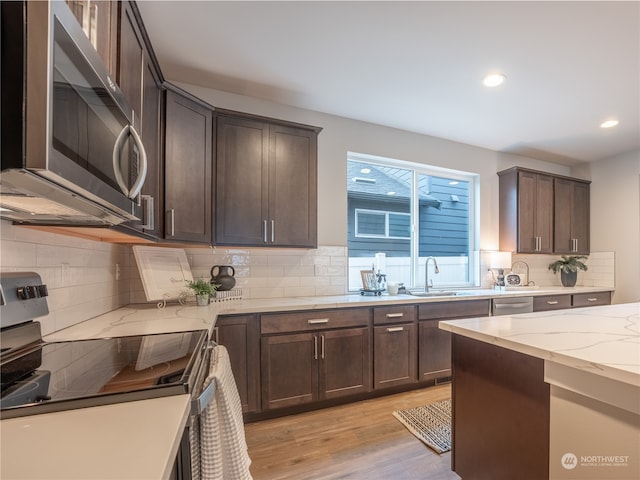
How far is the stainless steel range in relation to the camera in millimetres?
705

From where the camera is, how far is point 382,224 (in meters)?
3.41

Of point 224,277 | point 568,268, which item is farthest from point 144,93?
point 568,268

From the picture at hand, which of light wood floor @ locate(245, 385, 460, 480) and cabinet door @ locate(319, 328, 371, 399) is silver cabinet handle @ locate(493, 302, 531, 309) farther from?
cabinet door @ locate(319, 328, 371, 399)

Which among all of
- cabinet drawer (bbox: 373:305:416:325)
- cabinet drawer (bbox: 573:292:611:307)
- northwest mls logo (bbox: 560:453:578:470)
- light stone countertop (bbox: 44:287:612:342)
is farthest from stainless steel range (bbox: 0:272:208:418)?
cabinet drawer (bbox: 573:292:611:307)

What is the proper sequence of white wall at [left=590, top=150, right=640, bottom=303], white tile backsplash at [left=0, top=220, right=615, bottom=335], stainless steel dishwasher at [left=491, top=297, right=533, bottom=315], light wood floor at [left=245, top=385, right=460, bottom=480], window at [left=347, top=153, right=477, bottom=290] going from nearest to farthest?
1. white tile backsplash at [left=0, top=220, right=615, bottom=335]
2. light wood floor at [left=245, top=385, right=460, bottom=480]
3. stainless steel dishwasher at [left=491, top=297, right=533, bottom=315]
4. window at [left=347, top=153, right=477, bottom=290]
5. white wall at [left=590, top=150, right=640, bottom=303]

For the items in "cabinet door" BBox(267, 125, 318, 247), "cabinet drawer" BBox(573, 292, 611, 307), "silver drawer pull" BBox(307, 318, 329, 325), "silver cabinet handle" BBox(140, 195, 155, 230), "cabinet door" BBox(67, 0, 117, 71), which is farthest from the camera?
"cabinet drawer" BBox(573, 292, 611, 307)

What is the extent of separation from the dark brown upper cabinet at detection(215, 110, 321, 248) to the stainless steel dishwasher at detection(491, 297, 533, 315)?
2.00 m

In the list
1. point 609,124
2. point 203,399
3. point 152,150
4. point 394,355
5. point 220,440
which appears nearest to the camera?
point 203,399

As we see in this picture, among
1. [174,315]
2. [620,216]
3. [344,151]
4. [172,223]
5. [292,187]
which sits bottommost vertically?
[174,315]

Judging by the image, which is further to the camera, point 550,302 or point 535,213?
point 535,213

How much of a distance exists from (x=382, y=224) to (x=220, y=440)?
9.18 feet

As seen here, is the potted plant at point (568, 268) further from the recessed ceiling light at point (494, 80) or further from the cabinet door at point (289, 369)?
the cabinet door at point (289, 369)

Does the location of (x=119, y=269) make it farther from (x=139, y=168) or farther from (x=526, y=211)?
(x=526, y=211)

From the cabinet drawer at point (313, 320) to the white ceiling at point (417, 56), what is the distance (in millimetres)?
1864
